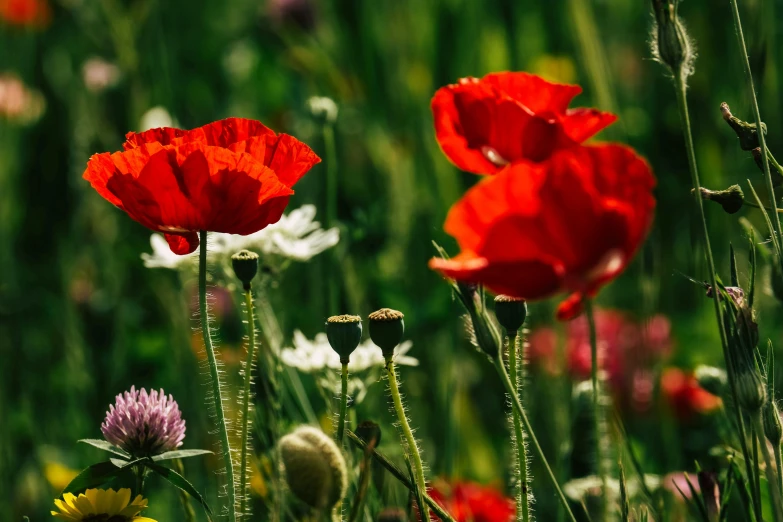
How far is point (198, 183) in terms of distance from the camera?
0.80 meters

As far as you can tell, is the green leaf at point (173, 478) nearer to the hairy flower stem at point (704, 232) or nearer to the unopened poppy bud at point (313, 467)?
the unopened poppy bud at point (313, 467)

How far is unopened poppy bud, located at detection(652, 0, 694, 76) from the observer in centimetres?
74

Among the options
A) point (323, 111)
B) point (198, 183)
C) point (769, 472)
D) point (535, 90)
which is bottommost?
point (769, 472)

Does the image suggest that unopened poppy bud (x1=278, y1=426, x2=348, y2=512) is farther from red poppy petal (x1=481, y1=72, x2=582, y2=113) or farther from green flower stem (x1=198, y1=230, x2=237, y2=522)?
red poppy petal (x1=481, y1=72, x2=582, y2=113)

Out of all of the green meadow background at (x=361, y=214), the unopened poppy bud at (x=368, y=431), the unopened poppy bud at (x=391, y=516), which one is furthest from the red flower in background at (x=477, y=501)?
the unopened poppy bud at (x=368, y=431)

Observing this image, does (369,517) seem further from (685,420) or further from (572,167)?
(685,420)

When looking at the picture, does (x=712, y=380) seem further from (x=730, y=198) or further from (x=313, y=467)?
(x=313, y=467)

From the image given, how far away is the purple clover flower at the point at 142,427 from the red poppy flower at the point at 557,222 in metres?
0.33

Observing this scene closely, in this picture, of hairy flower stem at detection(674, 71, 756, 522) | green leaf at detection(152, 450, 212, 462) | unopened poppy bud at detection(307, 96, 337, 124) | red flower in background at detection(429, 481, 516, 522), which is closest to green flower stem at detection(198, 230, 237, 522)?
green leaf at detection(152, 450, 212, 462)

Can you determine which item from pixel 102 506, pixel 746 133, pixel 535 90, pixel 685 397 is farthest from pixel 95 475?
pixel 685 397

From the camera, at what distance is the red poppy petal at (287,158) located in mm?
845

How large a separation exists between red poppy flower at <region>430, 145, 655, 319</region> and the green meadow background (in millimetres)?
539

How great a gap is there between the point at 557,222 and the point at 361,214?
0.84 meters

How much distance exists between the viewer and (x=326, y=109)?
1.39m
